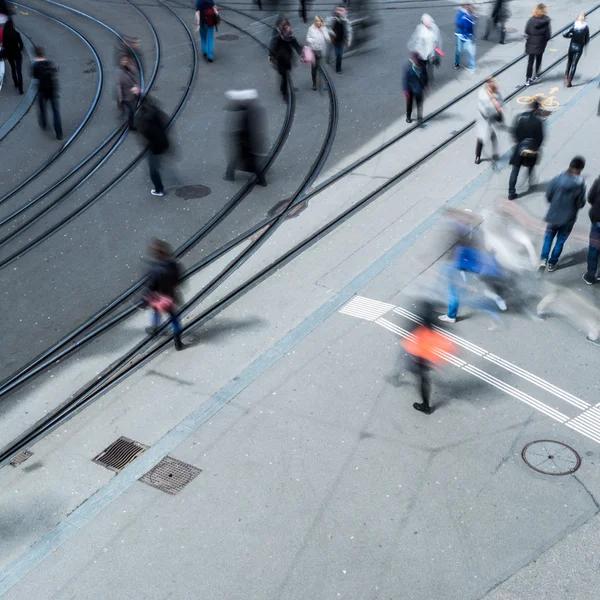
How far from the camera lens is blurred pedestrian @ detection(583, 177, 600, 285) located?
32.9ft

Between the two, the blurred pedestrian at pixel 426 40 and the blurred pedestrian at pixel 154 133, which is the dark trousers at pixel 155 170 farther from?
the blurred pedestrian at pixel 426 40

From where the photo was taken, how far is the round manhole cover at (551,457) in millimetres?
7598

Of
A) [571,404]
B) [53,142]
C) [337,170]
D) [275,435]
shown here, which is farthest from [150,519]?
[53,142]

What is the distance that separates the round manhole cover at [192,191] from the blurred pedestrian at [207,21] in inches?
269

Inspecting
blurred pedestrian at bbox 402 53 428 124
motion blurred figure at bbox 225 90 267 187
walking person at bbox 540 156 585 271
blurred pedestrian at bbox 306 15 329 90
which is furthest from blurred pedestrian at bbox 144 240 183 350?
blurred pedestrian at bbox 306 15 329 90

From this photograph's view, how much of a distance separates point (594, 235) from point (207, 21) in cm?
1227

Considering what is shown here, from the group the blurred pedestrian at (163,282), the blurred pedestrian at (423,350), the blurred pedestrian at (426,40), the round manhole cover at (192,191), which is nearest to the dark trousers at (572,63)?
the blurred pedestrian at (426,40)

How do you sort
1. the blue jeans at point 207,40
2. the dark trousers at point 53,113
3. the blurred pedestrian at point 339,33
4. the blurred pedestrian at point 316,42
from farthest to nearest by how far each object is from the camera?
the blue jeans at point 207,40 < the blurred pedestrian at point 339,33 < the blurred pedestrian at point 316,42 < the dark trousers at point 53,113

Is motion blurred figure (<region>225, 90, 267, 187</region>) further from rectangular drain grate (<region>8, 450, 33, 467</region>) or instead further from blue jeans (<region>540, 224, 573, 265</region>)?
rectangular drain grate (<region>8, 450, 33, 467</region>)

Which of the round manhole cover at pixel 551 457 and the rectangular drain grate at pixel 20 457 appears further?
the rectangular drain grate at pixel 20 457

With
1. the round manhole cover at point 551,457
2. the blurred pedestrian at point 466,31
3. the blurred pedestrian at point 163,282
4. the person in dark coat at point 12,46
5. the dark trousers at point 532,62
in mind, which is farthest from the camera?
the person in dark coat at point 12,46

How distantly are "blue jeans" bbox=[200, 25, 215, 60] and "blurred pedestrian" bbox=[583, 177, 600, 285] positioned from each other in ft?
40.7

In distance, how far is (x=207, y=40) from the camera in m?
20.1

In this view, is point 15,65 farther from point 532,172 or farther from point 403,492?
point 403,492
